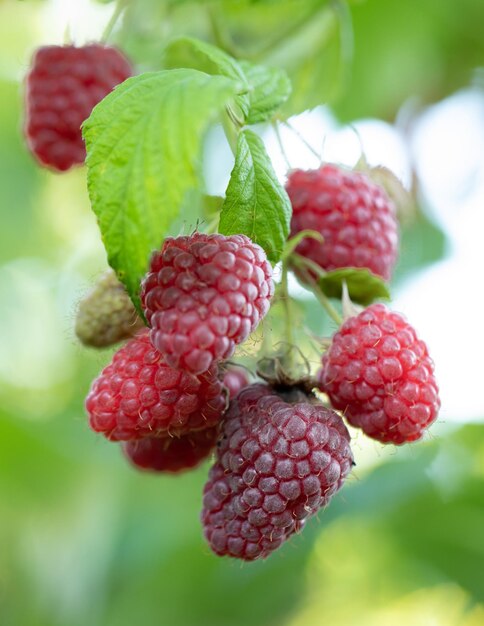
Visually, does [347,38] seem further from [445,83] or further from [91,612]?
[91,612]

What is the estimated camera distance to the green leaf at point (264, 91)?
144cm

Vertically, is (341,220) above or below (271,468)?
above

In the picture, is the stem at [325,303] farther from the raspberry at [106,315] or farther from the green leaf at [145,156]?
the green leaf at [145,156]

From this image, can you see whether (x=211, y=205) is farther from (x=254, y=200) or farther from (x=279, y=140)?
(x=254, y=200)

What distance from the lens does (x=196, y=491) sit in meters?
3.49

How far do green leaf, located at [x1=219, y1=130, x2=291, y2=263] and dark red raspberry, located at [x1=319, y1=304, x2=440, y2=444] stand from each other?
276 mm

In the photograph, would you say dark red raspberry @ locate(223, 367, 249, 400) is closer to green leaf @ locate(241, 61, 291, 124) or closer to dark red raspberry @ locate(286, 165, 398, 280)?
dark red raspberry @ locate(286, 165, 398, 280)

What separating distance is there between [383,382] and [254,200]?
413 mm

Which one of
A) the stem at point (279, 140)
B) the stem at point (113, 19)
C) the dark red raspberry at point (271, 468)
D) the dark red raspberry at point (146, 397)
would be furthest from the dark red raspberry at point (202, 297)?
the stem at point (113, 19)

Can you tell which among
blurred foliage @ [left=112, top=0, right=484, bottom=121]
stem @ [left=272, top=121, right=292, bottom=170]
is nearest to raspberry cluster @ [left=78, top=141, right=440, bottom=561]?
stem @ [left=272, top=121, right=292, bottom=170]

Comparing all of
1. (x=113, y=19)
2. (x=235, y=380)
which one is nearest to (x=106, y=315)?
(x=235, y=380)

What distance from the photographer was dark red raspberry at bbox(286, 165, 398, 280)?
1.79 m

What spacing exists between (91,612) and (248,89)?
8.69 feet

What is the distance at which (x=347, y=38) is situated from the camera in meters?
2.47
